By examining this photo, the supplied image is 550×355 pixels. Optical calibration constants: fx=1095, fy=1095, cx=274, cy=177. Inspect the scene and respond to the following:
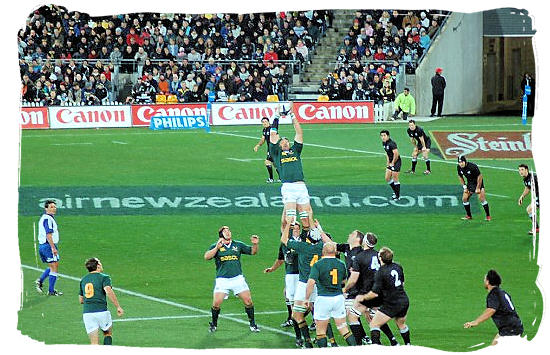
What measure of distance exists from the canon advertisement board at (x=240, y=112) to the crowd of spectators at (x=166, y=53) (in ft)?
0.41

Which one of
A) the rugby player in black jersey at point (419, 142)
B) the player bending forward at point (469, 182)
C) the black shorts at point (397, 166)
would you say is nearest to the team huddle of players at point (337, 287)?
the player bending forward at point (469, 182)

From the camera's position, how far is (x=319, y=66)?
14766mm

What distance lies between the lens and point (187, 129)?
16.0m

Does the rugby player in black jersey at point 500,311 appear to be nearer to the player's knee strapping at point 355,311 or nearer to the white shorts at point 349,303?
the player's knee strapping at point 355,311

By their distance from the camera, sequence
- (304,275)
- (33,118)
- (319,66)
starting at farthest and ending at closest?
(319,66), (33,118), (304,275)

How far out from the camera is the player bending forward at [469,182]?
1521 centimetres

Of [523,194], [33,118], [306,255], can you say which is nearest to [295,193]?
[306,255]

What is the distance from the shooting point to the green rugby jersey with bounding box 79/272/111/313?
11.9 m

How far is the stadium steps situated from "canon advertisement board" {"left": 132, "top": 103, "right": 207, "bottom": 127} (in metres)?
1.34

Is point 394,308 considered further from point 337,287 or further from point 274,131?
point 274,131

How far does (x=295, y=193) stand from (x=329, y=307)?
3263 millimetres

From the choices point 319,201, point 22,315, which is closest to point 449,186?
point 319,201

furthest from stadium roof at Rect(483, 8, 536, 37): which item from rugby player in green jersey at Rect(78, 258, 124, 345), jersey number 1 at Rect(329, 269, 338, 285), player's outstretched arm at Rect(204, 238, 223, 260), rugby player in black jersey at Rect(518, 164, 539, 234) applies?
rugby player in green jersey at Rect(78, 258, 124, 345)

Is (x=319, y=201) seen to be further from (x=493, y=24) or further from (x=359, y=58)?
(x=493, y=24)
